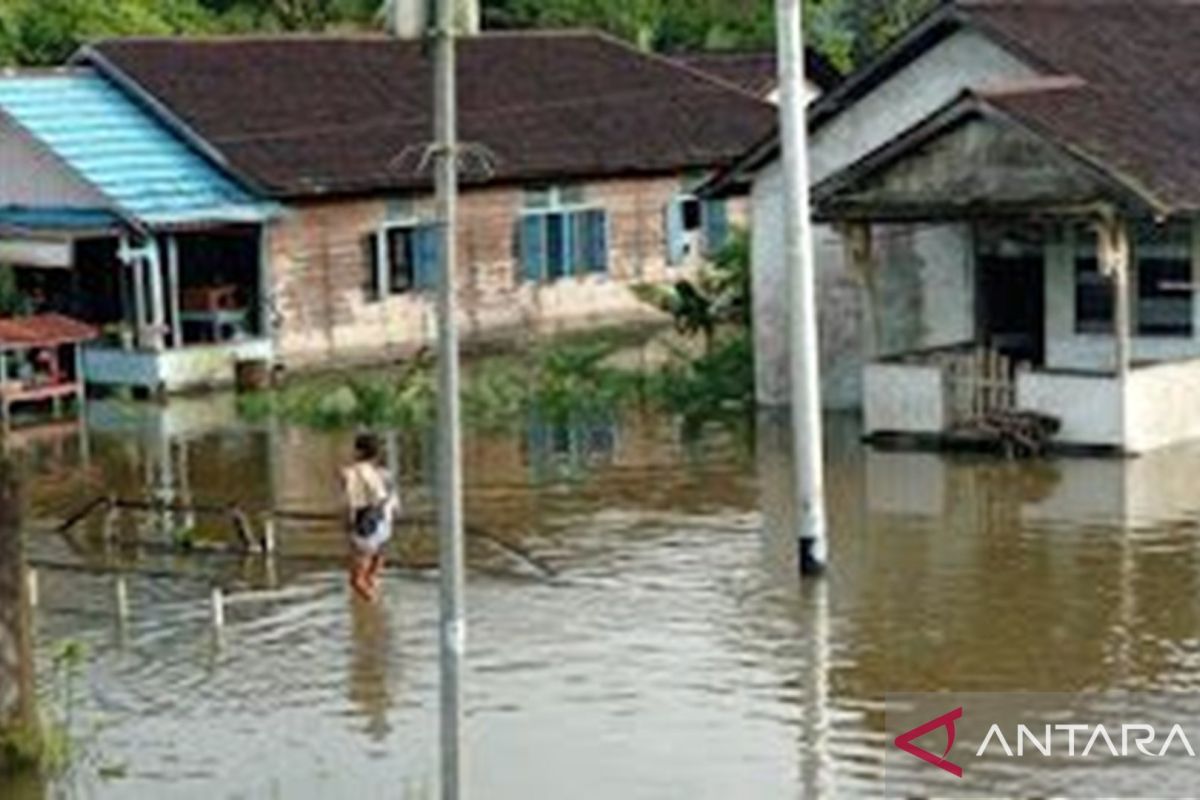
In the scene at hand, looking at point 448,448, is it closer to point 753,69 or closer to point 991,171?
point 991,171

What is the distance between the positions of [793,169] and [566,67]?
25.9 meters

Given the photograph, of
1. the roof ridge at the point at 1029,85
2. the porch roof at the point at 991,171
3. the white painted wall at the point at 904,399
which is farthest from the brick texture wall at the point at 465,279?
the roof ridge at the point at 1029,85

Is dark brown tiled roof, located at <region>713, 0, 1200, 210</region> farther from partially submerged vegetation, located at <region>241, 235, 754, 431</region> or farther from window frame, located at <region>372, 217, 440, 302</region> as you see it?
window frame, located at <region>372, 217, 440, 302</region>

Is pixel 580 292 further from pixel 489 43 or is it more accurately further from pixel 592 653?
pixel 592 653

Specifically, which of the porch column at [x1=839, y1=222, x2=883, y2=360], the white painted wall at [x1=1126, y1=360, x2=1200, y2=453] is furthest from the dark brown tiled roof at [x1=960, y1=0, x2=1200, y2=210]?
the porch column at [x1=839, y1=222, x2=883, y2=360]

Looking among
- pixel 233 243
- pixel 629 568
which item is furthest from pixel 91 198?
pixel 629 568

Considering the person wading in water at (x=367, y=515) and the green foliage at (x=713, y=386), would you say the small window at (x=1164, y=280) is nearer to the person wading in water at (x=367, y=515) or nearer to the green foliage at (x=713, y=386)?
the green foliage at (x=713, y=386)

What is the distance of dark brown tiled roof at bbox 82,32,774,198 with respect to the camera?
40938 millimetres

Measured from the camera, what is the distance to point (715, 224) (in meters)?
47.5

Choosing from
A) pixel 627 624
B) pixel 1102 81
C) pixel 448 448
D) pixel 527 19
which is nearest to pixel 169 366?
pixel 1102 81

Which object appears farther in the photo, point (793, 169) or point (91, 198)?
point (91, 198)

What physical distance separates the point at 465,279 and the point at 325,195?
3.36 metres

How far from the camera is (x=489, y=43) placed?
156 feet

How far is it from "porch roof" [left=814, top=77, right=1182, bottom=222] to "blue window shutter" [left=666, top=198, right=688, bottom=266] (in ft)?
51.3
